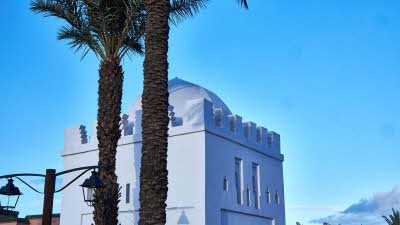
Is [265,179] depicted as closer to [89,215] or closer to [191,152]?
[191,152]

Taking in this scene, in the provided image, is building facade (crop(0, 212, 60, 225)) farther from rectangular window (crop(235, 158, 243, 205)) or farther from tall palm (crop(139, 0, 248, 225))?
tall palm (crop(139, 0, 248, 225))

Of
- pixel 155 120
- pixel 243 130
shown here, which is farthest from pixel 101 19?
pixel 243 130

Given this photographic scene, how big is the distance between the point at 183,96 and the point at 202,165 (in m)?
4.72

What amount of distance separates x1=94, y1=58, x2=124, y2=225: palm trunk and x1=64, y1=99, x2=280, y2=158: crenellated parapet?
4935 mm

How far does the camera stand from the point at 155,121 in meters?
10.3

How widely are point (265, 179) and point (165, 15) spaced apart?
1339cm

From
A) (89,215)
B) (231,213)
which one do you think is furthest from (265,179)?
(89,215)

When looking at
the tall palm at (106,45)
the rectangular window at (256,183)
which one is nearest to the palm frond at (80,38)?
the tall palm at (106,45)

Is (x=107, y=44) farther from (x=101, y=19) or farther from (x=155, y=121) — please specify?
(x=155, y=121)

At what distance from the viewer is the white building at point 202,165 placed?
19047 mm

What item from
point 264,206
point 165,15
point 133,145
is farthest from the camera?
point 264,206

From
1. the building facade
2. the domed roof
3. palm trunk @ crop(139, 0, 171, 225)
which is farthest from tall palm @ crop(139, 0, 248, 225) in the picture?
the building facade

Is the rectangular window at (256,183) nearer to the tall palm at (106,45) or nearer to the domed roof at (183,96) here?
the domed roof at (183,96)

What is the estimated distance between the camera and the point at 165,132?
10352mm
